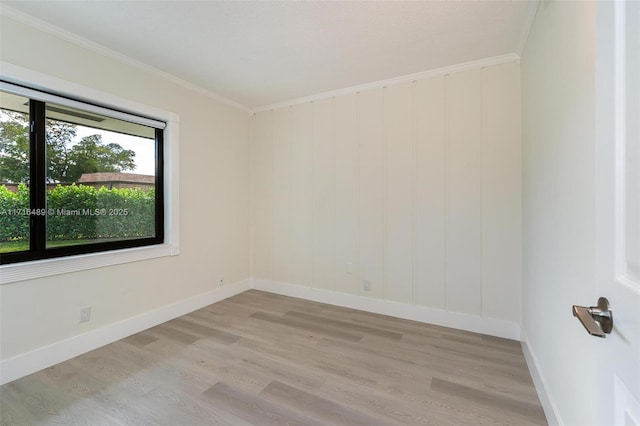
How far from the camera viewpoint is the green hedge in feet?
6.74

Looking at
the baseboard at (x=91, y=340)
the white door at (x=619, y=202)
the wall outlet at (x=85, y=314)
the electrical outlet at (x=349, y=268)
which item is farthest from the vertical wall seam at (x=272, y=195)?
the white door at (x=619, y=202)

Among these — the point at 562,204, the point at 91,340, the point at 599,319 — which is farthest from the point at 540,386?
Result: the point at 91,340

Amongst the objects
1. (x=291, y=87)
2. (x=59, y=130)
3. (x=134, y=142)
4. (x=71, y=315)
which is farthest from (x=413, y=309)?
(x=59, y=130)

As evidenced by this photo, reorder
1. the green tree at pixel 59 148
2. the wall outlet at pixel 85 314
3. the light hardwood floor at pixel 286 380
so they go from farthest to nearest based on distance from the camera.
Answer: the wall outlet at pixel 85 314
the green tree at pixel 59 148
the light hardwood floor at pixel 286 380

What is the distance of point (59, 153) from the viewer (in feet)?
7.55

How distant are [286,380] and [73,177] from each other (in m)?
2.49

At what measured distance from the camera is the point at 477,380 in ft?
6.40

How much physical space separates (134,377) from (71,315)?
2.81 feet

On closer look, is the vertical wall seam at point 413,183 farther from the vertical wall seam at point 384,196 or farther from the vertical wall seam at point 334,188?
the vertical wall seam at point 334,188

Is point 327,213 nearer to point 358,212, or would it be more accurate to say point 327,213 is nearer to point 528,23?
point 358,212

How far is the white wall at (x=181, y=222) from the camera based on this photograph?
205cm

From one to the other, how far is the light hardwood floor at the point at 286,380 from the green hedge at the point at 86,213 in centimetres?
104

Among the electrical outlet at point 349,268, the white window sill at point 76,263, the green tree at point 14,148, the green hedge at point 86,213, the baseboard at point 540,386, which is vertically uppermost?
the green tree at point 14,148

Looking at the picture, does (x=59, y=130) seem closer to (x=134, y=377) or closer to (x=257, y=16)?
(x=257, y=16)
